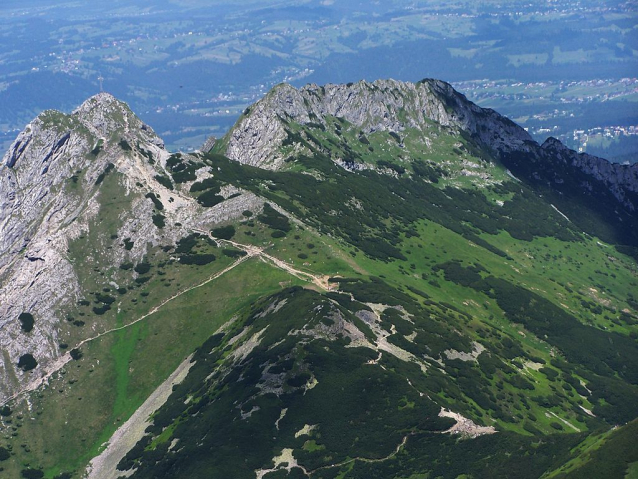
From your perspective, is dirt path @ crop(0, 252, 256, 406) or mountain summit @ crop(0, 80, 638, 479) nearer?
mountain summit @ crop(0, 80, 638, 479)

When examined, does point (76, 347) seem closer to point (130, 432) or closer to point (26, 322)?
point (26, 322)

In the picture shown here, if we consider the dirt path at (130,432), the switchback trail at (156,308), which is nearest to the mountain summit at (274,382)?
the dirt path at (130,432)

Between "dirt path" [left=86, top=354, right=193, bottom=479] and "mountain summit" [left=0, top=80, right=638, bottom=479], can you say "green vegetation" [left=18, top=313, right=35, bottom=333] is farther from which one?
"dirt path" [left=86, top=354, right=193, bottom=479]

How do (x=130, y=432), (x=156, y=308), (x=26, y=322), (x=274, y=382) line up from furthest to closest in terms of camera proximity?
(x=156, y=308)
(x=26, y=322)
(x=130, y=432)
(x=274, y=382)

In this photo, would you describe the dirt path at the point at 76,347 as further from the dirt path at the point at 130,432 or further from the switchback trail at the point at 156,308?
the dirt path at the point at 130,432

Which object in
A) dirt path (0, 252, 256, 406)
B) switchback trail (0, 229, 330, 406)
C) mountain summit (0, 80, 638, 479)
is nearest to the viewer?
mountain summit (0, 80, 638, 479)

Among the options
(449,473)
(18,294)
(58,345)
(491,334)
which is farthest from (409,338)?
(18,294)

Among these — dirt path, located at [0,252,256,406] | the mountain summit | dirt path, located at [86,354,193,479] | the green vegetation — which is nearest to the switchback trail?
dirt path, located at [0,252,256,406]

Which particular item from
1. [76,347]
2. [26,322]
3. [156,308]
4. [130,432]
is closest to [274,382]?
[130,432]
